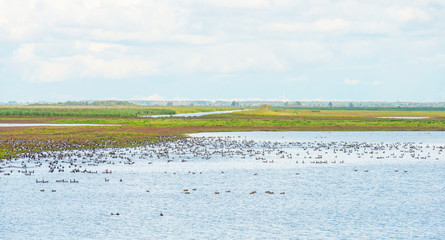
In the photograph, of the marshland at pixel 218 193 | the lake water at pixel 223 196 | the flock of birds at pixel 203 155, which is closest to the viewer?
the lake water at pixel 223 196

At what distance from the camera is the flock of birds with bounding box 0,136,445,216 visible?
3291cm

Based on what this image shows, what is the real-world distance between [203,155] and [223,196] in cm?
1679

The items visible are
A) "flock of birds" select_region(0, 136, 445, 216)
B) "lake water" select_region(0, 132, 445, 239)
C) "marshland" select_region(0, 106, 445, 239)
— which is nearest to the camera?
"lake water" select_region(0, 132, 445, 239)

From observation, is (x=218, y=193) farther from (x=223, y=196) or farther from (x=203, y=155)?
(x=203, y=155)

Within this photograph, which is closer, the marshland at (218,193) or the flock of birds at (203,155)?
the marshland at (218,193)

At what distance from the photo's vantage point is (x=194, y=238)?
55.9 ft

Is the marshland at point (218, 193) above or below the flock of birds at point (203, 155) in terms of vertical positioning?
below

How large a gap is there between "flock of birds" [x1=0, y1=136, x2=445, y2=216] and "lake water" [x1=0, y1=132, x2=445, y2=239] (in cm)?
14

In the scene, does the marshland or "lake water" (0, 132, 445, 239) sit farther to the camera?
the marshland

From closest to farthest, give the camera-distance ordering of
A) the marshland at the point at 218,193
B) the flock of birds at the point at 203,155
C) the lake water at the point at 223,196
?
the lake water at the point at 223,196, the marshland at the point at 218,193, the flock of birds at the point at 203,155

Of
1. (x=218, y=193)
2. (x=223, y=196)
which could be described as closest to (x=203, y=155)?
(x=218, y=193)

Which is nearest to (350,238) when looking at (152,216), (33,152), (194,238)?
(194,238)

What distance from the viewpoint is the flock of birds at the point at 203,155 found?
32906 millimetres

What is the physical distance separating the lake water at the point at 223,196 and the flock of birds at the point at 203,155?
14 centimetres
